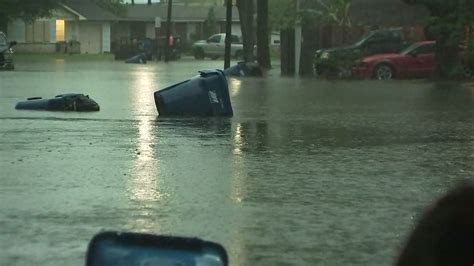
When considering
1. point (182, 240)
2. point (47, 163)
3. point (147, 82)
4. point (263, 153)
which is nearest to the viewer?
point (182, 240)

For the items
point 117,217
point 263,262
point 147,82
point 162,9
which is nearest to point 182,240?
point 263,262

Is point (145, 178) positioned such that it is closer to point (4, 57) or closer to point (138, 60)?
point (4, 57)

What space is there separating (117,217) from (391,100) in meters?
16.2

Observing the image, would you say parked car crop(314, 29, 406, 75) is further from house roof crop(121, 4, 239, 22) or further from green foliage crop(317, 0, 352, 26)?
house roof crop(121, 4, 239, 22)

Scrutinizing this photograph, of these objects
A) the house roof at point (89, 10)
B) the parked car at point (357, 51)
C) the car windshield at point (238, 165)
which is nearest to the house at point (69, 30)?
the house roof at point (89, 10)

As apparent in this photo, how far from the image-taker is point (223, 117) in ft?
59.6

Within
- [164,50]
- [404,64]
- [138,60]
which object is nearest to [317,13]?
[404,64]

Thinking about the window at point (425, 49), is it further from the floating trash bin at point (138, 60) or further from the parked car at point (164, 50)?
the parked car at point (164, 50)

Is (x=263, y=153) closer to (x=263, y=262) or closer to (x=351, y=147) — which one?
(x=351, y=147)

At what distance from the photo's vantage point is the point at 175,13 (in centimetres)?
10250

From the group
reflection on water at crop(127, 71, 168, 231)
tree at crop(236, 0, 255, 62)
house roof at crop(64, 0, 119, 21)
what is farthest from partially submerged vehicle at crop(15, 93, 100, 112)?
house roof at crop(64, 0, 119, 21)

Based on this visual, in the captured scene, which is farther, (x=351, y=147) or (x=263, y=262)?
(x=351, y=147)

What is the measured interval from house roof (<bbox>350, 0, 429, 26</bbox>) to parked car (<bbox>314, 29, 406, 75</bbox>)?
8.52 m

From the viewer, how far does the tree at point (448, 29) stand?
33.8 metres
